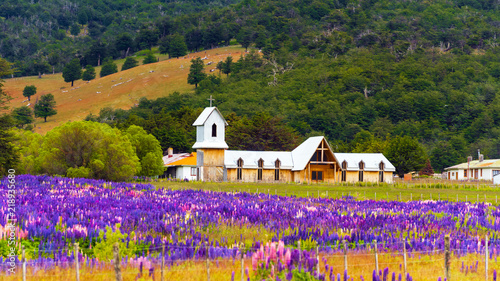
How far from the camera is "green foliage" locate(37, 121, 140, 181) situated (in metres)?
54.2

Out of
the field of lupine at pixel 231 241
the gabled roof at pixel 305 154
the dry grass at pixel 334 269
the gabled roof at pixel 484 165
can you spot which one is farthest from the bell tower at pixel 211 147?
the dry grass at pixel 334 269

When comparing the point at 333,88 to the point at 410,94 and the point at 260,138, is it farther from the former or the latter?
the point at 260,138

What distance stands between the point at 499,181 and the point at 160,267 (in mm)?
72136

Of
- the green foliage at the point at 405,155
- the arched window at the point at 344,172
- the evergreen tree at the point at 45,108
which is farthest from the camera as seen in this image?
the evergreen tree at the point at 45,108

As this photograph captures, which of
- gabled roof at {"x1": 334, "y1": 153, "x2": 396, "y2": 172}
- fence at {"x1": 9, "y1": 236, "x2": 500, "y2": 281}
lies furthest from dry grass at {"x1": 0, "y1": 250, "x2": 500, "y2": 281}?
gabled roof at {"x1": 334, "y1": 153, "x2": 396, "y2": 172}

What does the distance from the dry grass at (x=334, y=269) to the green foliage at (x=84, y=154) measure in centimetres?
4178

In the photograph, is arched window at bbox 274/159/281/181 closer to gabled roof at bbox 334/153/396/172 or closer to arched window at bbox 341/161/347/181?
gabled roof at bbox 334/153/396/172

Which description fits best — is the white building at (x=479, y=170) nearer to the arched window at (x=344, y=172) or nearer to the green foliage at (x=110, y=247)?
the arched window at (x=344, y=172)

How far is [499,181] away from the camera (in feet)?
246

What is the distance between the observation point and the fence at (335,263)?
12281 millimetres

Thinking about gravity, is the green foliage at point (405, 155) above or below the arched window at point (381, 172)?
above

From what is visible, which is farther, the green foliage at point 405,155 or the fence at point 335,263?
the green foliage at point 405,155

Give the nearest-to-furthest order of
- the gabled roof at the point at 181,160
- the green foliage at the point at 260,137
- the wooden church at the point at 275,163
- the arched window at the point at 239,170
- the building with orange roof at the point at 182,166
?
the wooden church at the point at 275,163 < the arched window at the point at 239,170 < the building with orange roof at the point at 182,166 < the gabled roof at the point at 181,160 < the green foliage at the point at 260,137

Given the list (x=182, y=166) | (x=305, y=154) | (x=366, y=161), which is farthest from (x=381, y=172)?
(x=182, y=166)
